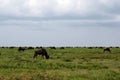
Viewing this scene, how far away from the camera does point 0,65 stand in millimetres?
30938

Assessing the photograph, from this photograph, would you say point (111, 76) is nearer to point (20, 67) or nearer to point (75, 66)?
point (75, 66)

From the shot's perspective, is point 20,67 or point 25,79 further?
point 20,67

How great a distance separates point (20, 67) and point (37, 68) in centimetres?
167

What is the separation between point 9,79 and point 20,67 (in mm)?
8803

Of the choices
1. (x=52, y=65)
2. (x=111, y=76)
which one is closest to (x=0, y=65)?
(x=52, y=65)

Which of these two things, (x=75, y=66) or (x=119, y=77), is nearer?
(x=119, y=77)

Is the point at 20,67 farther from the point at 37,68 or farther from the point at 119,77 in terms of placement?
the point at 119,77

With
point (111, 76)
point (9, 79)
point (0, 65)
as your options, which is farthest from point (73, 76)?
point (0, 65)

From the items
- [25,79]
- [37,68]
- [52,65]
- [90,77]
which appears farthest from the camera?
[52,65]

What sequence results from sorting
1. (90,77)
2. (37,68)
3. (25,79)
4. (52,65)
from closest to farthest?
1. (25,79)
2. (90,77)
3. (37,68)
4. (52,65)

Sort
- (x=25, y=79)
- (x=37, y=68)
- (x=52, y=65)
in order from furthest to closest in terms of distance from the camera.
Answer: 1. (x=52, y=65)
2. (x=37, y=68)
3. (x=25, y=79)

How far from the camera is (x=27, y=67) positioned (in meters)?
30.1

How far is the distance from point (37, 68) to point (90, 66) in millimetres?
5171

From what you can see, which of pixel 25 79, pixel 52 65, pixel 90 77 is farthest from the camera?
pixel 52 65
